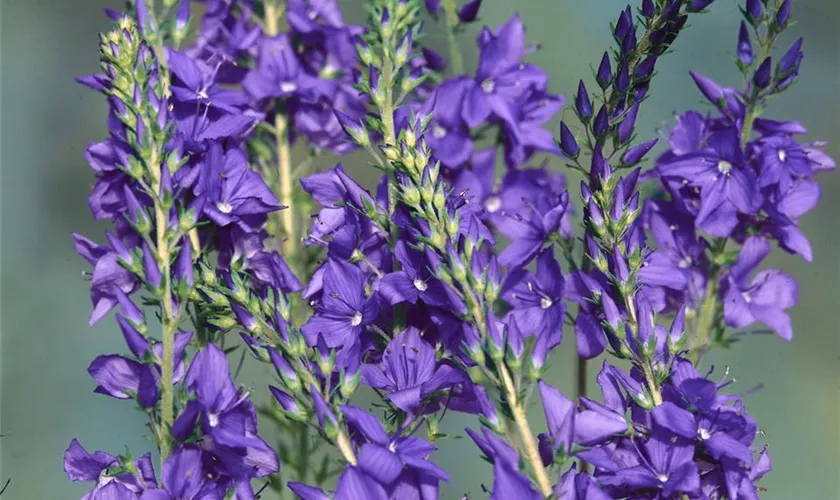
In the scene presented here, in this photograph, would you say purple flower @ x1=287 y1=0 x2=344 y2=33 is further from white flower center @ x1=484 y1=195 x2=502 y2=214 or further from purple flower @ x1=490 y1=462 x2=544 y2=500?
purple flower @ x1=490 y1=462 x2=544 y2=500

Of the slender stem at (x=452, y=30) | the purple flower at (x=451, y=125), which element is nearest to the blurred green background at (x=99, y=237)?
the slender stem at (x=452, y=30)

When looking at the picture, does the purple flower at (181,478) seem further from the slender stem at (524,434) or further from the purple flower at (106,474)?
the slender stem at (524,434)

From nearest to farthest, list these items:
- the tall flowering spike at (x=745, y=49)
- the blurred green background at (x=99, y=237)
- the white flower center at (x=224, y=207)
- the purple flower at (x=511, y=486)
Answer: the purple flower at (x=511, y=486) → the white flower center at (x=224, y=207) → the tall flowering spike at (x=745, y=49) → the blurred green background at (x=99, y=237)

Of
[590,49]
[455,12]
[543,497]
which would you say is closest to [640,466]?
[543,497]

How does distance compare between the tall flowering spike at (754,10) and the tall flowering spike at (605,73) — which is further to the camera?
the tall flowering spike at (754,10)

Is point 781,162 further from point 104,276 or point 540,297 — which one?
point 104,276

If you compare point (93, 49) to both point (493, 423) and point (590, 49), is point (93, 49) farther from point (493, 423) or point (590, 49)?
point (493, 423)
